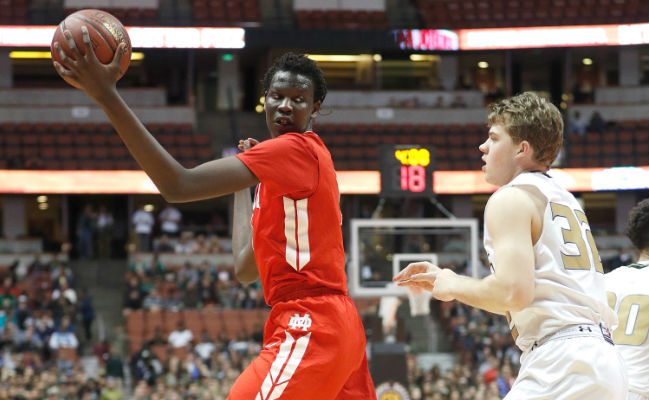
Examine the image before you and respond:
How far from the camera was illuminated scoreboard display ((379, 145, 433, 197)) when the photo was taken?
38.2ft

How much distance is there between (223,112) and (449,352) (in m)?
12.1

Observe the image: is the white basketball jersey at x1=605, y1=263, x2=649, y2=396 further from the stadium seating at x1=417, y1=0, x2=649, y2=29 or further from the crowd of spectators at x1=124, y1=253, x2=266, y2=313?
the stadium seating at x1=417, y1=0, x2=649, y2=29

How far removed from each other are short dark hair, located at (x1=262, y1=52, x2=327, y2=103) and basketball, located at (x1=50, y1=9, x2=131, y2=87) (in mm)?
822

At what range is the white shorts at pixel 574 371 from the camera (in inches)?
121

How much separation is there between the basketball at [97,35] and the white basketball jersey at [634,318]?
2.70m

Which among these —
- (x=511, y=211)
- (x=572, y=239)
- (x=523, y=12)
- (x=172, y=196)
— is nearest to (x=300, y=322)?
(x=172, y=196)

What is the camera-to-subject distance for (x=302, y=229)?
3.57 metres

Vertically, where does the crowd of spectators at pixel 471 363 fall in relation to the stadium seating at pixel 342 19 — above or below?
below

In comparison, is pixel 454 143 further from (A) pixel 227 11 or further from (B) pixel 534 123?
(B) pixel 534 123

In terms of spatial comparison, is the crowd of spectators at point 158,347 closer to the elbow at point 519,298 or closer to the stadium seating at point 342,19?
the stadium seating at point 342,19

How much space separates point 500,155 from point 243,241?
4.66 ft

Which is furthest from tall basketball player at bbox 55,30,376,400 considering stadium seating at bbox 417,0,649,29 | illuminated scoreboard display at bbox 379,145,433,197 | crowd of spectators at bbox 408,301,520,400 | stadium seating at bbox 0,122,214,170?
stadium seating at bbox 417,0,649,29

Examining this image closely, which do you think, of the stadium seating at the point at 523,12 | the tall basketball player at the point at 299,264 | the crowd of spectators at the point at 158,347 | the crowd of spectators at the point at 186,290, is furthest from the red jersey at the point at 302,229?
the stadium seating at the point at 523,12

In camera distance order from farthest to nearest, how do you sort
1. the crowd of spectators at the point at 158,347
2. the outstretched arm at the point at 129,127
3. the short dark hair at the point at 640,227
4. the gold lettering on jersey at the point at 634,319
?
the crowd of spectators at the point at 158,347, the short dark hair at the point at 640,227, the gold lettering on jersey at the point at 634,319, the outstretched arm at the point at 129,127
